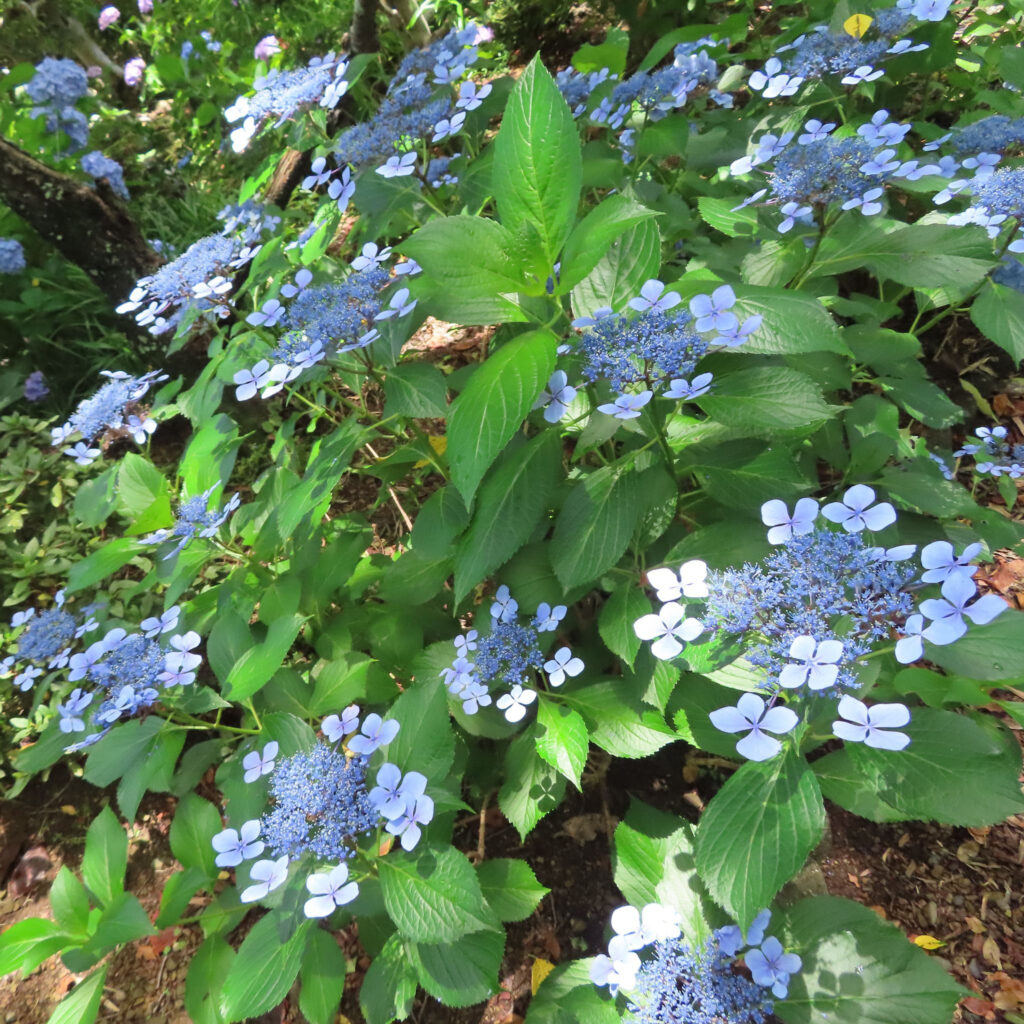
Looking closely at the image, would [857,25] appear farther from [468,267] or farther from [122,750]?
[122,750]

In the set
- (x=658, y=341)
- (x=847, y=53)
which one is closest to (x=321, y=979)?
(x=658, y=341)

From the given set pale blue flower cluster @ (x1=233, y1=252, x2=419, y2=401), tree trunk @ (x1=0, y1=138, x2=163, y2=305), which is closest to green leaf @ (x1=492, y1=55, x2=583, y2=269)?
pale blue flower cluster @ (x1=233, y1=252, x2=419, y2=401)

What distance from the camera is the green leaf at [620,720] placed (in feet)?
4.57

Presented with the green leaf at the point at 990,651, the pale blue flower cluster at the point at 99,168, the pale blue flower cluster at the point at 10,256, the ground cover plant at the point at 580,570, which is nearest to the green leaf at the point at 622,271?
the ground cover plant at the point at 580,570

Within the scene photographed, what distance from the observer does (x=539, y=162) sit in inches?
42.6

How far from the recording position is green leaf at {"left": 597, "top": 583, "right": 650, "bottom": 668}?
4.17 ft

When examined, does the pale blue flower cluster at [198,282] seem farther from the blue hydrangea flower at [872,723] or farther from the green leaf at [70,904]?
the blue hydrangea flower at [872,723]

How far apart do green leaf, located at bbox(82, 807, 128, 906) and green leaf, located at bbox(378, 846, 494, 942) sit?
0.76 meters

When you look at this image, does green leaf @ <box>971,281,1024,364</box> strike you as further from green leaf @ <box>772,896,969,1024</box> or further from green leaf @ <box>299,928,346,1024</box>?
green leaf @ <box>299,928,346,1024</box>

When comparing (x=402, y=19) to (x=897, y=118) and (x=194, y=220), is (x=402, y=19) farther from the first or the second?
(x=897, y=118)

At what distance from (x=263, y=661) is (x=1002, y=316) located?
1989 mm

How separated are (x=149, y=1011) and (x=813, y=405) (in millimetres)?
2580

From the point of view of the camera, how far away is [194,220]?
13.6 ft

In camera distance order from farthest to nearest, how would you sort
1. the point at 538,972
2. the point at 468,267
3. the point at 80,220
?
the point at 80,220
the point at 538,972
the point at 468,267
